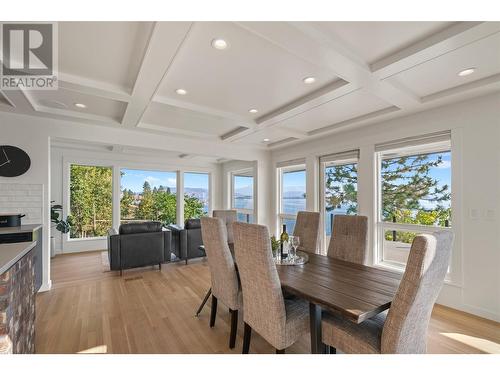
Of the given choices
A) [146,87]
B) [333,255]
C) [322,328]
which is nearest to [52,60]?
[146,87]

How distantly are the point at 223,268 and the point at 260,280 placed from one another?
0.64 m

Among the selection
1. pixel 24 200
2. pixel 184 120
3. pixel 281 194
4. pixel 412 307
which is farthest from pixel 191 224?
pixel 412 307

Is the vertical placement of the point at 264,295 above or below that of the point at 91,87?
below

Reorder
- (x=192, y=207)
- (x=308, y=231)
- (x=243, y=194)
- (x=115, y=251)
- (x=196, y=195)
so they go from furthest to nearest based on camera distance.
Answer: (x=196, y=195) → (x=192, y=207) → (x=243, y=194) → (x=115, y=251) → (x=308, y=231)

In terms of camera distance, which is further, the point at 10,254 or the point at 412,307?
the point at 10,254

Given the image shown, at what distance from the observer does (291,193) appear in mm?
5371

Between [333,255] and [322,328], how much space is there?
1153 millimetres

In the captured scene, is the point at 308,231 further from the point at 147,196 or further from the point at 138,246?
the point at 147,196

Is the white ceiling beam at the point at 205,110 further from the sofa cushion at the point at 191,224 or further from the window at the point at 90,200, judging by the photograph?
the window at the point at 90,200

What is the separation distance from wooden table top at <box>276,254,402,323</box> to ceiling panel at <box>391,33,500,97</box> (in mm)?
1838

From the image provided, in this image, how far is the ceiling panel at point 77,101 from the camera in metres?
2.65

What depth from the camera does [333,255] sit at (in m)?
2.65

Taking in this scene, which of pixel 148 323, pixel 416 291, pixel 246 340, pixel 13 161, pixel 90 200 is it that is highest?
pixel 13 161
